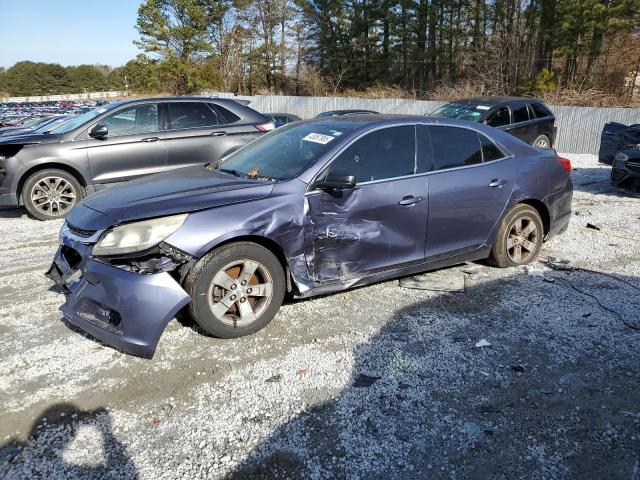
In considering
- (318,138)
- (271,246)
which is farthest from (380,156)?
(271,246)

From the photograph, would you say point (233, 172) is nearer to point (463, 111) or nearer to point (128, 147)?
point (128, 147)

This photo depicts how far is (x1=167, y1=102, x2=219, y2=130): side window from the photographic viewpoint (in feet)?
26.1

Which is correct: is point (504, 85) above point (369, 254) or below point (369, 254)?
above

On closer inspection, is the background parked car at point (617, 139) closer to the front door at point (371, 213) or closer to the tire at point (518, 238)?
the tire at point (518, 238)

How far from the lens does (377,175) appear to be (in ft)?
13.8

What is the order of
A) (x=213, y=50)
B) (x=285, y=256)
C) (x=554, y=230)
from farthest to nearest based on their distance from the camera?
(x=213, y=50)
(x=554, y=230)
(x=285, y=256)

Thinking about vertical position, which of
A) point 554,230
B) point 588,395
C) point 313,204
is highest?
point 313,204

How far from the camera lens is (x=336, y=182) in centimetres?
379

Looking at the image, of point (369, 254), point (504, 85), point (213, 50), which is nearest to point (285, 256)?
point (369, 254)

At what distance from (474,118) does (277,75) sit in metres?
40.1

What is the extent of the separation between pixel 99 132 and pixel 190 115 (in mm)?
1432

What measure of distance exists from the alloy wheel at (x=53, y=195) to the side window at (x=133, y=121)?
1.03 meters

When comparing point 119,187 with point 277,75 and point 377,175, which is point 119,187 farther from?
point 277,75

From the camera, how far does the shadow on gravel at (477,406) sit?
2.53m
